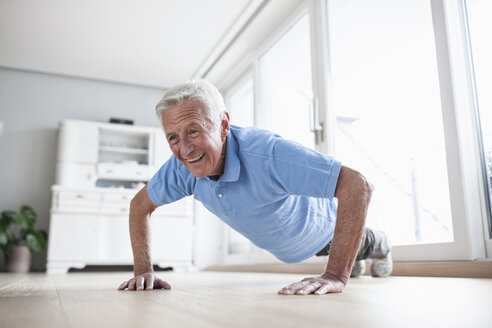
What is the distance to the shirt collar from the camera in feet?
5.06

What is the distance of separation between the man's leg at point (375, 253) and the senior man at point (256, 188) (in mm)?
288

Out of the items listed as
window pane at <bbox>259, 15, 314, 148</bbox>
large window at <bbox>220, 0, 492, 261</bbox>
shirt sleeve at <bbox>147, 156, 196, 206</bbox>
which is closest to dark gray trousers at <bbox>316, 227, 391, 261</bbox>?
large window at <bbox>220, 0, 492, 261</bbox>

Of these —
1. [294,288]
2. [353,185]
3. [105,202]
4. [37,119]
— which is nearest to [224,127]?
[353,185]

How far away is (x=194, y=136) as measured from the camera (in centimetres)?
152

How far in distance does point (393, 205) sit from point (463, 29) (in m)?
1.25

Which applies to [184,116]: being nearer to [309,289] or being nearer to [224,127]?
[224,127]

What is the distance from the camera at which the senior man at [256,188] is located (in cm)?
132

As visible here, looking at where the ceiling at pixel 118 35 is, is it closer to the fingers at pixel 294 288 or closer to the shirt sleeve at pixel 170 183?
the shirt sleeve at pixel 170 183

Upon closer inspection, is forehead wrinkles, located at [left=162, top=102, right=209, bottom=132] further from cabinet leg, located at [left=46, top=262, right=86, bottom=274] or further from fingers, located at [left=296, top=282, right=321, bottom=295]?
cabinet leg, located at [left=46, top=262, right=86, bottom=274]

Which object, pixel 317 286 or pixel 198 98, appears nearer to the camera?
pixel 317 286

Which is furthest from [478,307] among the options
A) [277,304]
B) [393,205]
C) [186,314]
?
[393,205]

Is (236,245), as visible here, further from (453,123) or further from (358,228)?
(358,228)

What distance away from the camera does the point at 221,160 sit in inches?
64.5

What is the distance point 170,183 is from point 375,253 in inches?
45.7
